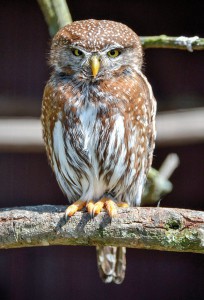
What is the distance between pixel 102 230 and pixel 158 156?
9.73ft

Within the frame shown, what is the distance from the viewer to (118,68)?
502 cm

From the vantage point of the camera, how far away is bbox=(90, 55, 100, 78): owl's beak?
4.77m

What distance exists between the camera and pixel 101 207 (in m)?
4.64

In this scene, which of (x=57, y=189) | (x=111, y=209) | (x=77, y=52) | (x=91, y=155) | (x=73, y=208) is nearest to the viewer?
(x=111, y=209)

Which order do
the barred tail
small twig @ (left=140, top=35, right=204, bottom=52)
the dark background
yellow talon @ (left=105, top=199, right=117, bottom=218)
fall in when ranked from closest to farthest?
yellow talon @ (left=105, top=199, right=117, bottom=218)
small twig @ (left=140, top=35, right=204, bottom=52)
the barred tail
the dark background

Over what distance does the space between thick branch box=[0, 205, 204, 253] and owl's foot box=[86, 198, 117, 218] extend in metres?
0.04

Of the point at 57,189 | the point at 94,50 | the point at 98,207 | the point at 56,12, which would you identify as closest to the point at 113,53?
the point at 94,50

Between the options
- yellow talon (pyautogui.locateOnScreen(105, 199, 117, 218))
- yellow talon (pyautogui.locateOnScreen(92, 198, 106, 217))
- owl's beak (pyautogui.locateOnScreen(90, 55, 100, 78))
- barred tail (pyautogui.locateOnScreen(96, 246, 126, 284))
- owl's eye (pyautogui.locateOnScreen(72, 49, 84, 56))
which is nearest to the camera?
yellow talon (pyautogui.locateOnScreen(105, 199, 117, 218))

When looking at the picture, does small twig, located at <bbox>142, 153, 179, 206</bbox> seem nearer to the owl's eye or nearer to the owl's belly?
the owl's belly

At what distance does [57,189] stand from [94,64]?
271 centimetres

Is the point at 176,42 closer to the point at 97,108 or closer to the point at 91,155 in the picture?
the point at 97,108

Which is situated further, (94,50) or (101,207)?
(94,50)

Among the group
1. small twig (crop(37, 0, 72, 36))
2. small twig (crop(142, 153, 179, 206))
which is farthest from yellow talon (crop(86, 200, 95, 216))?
small twig (crop(37, 0, 72, 36))

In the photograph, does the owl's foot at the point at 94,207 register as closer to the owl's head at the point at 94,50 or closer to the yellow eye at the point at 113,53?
the owl's head at the point at 94,50
